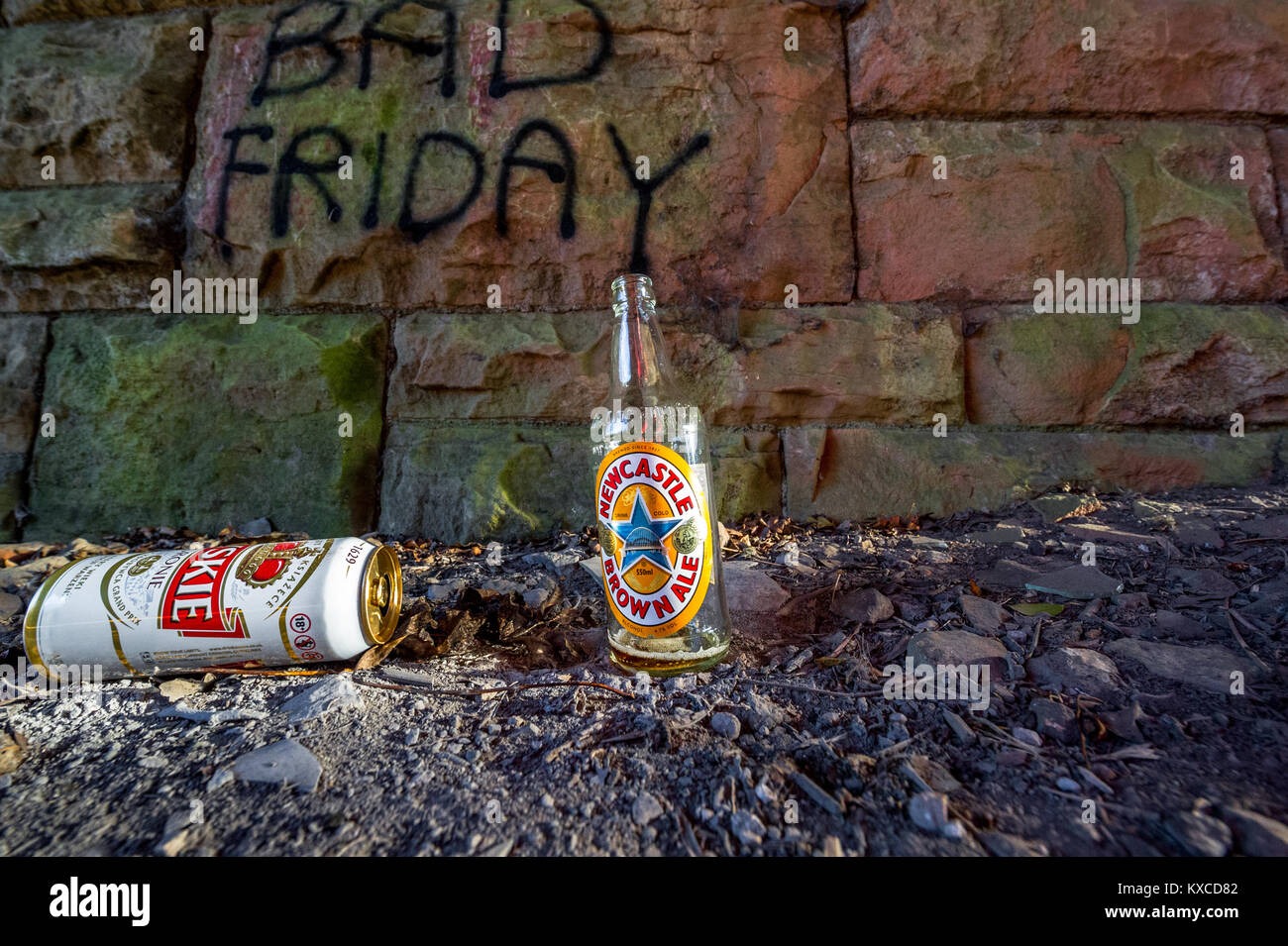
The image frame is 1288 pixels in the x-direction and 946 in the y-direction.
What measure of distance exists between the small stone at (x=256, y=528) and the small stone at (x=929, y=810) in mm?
2031

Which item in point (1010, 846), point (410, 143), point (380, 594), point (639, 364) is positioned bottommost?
point (1010, 846)

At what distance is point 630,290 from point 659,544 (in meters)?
0.53

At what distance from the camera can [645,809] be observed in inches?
32.0

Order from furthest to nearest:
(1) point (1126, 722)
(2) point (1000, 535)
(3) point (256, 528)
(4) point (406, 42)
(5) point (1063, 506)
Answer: (4) point (406, 42), (3) point (256, 528), (5) point (1063, 506), (2) point (1000, 535), (1) point (1126, 722)

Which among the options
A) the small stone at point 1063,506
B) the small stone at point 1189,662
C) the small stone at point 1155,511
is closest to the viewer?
the small stone at point 1189,662

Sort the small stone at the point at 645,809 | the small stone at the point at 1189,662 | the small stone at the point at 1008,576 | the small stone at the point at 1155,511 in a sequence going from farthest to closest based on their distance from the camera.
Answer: the small stone at the point at 1155,511 → the small stone at the point at 1008,576 → the small stone at the point at 1189,662 → the small stone at the point at 645,809

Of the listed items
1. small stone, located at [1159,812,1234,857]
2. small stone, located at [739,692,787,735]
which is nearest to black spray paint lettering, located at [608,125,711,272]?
small stone, located at [739,692,787,735]

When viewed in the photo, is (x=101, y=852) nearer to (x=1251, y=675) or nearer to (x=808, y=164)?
(x=1251, y=675)

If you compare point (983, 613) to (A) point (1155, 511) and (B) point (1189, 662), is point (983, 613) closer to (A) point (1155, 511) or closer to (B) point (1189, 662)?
(B) point (1189, 662)

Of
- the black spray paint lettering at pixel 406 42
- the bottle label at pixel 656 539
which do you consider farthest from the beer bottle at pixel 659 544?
the black spray paint lettering at pixel 406 42

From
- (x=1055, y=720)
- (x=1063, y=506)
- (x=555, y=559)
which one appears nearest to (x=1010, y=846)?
(x=1055, y=720)

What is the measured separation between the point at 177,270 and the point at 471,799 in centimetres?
230

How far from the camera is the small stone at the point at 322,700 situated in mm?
1057

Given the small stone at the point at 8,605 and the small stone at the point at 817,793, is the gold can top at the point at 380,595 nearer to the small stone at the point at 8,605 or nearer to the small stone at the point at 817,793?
the small stone at the point at 817,793
